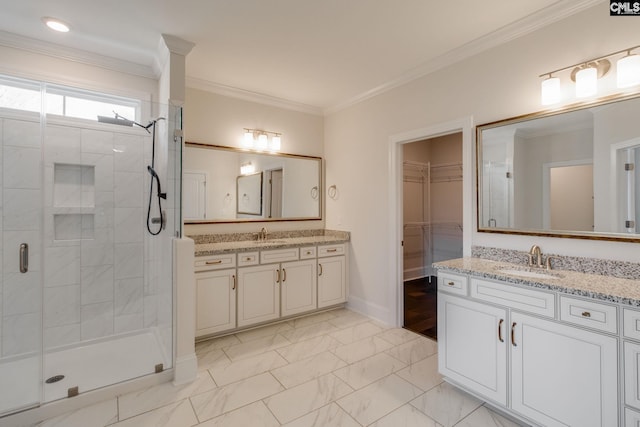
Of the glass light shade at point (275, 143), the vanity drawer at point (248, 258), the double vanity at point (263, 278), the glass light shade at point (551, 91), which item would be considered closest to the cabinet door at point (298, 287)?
the double vanity at point (263, 278)

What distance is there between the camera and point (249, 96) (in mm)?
3629

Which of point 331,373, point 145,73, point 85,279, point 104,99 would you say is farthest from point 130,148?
point 331,373

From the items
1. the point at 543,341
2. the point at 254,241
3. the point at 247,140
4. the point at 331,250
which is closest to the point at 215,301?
the point at 254,241

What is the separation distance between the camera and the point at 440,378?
2.31 m

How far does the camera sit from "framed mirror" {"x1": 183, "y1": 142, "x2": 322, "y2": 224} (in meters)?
3.27

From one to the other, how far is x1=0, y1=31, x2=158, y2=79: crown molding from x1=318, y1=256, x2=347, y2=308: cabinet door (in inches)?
108

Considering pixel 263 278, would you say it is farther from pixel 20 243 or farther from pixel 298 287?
pixel 20 243

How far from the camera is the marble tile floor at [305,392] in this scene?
6.16 ft

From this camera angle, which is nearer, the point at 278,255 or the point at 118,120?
the point at 118,120

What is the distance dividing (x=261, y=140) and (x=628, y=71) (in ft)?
10.5

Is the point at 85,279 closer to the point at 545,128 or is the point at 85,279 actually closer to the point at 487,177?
the point at 487,177

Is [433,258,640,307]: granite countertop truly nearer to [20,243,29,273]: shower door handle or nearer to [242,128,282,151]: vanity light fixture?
[242,128,282,151]: vanity light fixture

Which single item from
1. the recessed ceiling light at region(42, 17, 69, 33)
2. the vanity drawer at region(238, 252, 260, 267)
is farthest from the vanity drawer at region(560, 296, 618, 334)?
the recessed ceiling light at region(42, 17, 69, 33)

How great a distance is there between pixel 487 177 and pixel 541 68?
2.76ft
